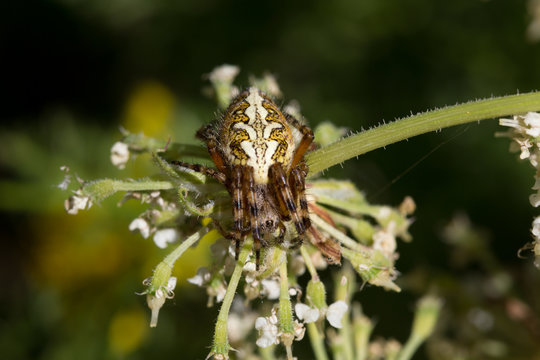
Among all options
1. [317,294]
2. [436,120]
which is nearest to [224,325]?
[317,294]

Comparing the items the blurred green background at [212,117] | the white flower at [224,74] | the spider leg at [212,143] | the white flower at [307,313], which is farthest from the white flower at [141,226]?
the blurred green background at [212,117]

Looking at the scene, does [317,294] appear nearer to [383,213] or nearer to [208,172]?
[383,213]

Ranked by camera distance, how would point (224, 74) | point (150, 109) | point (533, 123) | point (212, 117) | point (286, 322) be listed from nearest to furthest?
point (533, 123)
point (286, 322)
point (224, 74)
point (212, 117)
point (150, 109)

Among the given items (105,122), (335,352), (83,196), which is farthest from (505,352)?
(105,122)

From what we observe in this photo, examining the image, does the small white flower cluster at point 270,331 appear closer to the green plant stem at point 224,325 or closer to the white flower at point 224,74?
the green plant stem at point 224,325

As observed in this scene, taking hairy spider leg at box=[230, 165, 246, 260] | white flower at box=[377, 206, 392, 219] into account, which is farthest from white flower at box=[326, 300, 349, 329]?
white flower at box=[377, 206, 392, 219]
